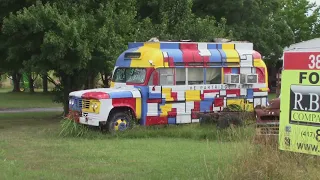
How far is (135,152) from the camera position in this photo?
10109 millimetres

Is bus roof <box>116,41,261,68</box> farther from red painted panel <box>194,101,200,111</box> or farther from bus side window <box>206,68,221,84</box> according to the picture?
red painted panel <box>194,101,200,111</box>

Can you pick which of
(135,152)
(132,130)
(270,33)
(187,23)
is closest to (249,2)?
(270,33)

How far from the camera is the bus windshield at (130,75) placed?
A: 48.1 ft

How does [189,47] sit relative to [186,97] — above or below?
above

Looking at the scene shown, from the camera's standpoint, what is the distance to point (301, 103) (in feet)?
19.0

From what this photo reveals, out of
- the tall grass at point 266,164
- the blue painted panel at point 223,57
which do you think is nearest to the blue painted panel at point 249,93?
the blue painted panel at point 223,57

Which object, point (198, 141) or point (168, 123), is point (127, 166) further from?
point (168, 123)

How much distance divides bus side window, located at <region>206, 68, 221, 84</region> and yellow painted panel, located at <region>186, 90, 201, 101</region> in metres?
0.65

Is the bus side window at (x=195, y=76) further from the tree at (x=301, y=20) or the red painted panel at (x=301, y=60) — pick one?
the tree at (x=301, y=20)

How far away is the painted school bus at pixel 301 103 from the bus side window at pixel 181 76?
8949 mm

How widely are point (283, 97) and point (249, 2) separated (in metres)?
23.3

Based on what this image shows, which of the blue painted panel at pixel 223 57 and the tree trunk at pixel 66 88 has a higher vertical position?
the blue painted panel at pixel 223 57

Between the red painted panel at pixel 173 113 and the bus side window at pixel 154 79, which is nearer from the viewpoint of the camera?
the bus side window at pixel 154 79

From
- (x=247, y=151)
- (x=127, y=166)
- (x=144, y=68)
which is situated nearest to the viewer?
(x=247, y=151)
